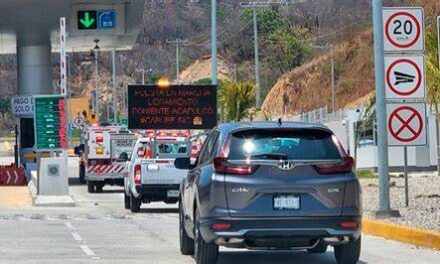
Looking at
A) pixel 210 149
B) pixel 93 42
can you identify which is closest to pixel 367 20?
pixel 93 42

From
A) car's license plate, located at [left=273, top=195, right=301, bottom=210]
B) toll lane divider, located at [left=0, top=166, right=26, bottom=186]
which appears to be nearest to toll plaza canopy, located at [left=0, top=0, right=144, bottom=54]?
toll lane divider, located at [left=0, top=166, right=26, bottom=186]

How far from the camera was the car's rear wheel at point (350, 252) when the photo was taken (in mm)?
14617

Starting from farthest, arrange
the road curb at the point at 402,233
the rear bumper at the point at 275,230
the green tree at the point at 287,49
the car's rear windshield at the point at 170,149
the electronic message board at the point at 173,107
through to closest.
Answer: the green tree at the point at 287,49 < the electronic message board at the point at 173,107 < the car's rear windshield at the point at 170,149 < the road curb at the point at 402,233 < the rear bumper at the point at 275,230

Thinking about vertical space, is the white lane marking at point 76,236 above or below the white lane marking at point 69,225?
above

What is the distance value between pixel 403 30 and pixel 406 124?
5.76 feet

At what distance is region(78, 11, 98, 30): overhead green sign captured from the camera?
141ft

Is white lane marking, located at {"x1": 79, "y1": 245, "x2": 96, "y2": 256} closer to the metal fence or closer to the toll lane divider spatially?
the toll lane divider

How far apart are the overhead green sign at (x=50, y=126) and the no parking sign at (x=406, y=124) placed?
16.1m

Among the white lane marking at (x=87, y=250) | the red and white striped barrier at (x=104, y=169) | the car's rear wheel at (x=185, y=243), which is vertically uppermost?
the red and white striped barrier at (x=104, y=169)

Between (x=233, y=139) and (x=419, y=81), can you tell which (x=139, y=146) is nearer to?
(x=419, y=81)

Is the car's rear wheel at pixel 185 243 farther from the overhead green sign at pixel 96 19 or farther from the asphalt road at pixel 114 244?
the overhead green sign at pixel 96 19

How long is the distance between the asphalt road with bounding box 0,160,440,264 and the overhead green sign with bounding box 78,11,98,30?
53.4ft

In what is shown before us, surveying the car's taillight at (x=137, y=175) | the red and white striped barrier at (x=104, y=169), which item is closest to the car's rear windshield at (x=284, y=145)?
the car's taillight at (x=137, y=175)

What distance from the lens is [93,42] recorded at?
167 feet
